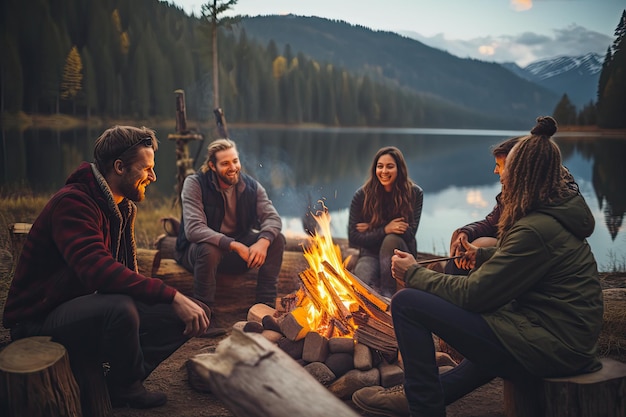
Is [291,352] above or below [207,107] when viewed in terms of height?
below

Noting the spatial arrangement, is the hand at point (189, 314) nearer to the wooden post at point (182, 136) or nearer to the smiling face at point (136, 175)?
the smiling face at point (136, 175)

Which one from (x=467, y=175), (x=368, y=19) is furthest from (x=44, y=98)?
(x=467, y=175)

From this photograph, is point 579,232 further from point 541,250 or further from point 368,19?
point 368,19

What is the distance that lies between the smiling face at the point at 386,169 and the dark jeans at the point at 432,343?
99.5 inches

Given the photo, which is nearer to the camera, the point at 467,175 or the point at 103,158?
the point at 103,158

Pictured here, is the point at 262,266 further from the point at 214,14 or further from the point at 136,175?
the point at 214,14

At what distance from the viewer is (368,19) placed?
1112 centimetres

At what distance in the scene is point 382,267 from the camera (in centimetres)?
529

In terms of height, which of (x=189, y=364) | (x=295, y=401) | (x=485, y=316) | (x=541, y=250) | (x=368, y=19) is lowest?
(x=189, y=364)

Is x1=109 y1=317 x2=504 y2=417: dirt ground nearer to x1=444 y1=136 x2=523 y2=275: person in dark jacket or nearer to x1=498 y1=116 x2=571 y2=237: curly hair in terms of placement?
x1=444 y1=136 x2=523 y2=275: person in dark jacket

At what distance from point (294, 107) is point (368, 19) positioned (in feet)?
13.6

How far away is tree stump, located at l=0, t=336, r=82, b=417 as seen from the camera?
2678 mm

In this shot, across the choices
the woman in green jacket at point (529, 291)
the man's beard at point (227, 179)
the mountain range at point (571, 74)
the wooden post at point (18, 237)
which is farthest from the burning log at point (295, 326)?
the mountain range at point (571, 74)

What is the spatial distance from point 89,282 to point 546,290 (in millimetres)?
2334
